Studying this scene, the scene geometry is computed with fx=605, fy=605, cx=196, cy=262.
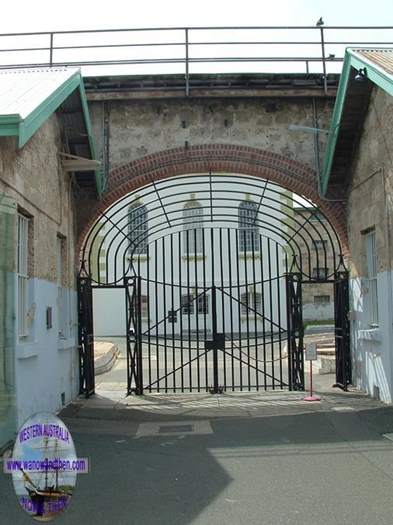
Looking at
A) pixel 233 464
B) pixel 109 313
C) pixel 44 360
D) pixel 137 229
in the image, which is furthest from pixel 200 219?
pixel 233 464

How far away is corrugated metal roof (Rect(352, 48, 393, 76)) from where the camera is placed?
30.8 feet

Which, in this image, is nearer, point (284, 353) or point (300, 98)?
point (300, 98)

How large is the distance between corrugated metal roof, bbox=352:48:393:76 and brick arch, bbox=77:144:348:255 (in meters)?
2.87

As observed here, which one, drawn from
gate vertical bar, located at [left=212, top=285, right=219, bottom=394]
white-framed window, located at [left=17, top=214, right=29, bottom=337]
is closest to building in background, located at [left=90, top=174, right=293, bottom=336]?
gate vertical bar, located at [left=212, top=285, right=219, bottom=394]

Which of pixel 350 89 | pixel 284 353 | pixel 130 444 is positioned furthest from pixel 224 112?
pixel 284 353

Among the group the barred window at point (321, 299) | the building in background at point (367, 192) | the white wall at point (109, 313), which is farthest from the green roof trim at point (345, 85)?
the barred window at point (321, 299)

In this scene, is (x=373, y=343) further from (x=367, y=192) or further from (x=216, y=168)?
(x=216, y=168)

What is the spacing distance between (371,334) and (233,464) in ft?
17.4

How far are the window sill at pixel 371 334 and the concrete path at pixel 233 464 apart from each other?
1.17 meters

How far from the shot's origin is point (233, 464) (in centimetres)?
704

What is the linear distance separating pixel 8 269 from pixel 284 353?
16.9 meters

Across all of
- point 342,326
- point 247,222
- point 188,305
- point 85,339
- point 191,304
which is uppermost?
point 247,222

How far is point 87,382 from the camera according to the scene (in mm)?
12969

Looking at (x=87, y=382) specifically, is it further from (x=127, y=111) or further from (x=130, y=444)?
(x=127, y=111)
